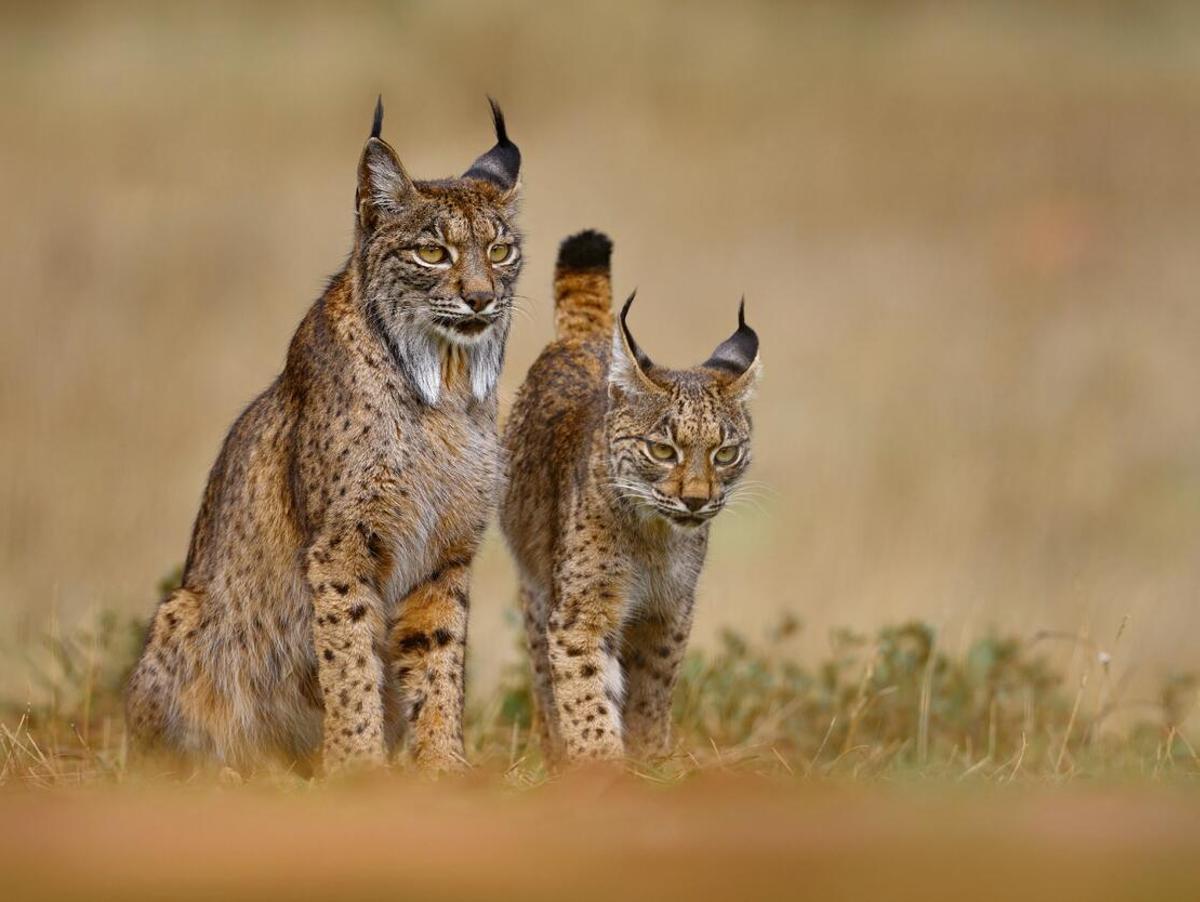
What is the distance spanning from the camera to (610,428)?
25.0 ft

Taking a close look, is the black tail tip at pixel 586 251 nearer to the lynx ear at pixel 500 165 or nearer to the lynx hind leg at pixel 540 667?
the lynx ear at pixel 500 165

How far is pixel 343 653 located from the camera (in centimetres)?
673

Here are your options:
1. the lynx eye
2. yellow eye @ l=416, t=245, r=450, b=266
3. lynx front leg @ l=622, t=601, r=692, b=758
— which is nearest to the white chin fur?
yellow eye @ l=416, t=245, r=450, b=266

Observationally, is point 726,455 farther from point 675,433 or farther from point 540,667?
point 540,667

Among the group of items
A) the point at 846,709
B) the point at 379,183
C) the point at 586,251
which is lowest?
the point at 846,709

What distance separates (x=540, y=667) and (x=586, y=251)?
6.36ft

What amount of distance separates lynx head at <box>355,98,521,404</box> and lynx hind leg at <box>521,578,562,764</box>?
1500 millimetres

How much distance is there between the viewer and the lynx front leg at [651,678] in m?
7.83

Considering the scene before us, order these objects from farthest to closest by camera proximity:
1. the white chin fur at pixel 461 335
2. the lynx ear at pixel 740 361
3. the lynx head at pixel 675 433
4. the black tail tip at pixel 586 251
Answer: the black tail tip at pixel 586 251 < the lynx ear at pixel 740 361 < the lynx head at pixel 675 433 < the white chin fur at pixel 461 335

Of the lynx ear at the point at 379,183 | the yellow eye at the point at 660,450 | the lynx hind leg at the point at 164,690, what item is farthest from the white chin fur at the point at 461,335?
the lynx hind leg at the point at 164,690

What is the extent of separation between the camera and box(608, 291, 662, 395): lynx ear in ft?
24.5

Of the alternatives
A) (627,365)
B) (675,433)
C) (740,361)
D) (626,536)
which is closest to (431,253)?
(627,365)

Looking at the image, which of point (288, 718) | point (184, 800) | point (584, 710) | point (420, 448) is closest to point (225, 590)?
point (288, 718)

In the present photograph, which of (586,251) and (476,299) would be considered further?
(586,251)
